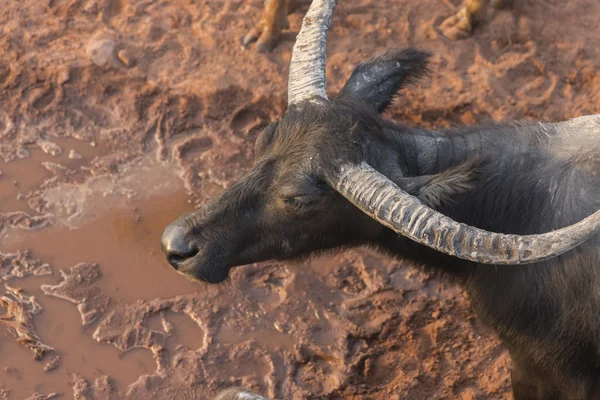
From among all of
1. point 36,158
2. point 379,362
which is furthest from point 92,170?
point 379,362

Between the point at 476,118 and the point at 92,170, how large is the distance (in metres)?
4.76

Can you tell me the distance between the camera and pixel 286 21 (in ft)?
31.8

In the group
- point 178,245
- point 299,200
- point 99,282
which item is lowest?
point 99,282

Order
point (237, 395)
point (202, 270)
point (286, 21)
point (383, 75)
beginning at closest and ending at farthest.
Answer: point (237, 395)
point (202, 270)
point (383, 75)
point (286, 21)

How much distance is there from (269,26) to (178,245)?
4.91 meters

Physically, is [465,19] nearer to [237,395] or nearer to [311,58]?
[311,58]

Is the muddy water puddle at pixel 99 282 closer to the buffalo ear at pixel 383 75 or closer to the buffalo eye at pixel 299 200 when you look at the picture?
the buffalo eye at pixel 299 200

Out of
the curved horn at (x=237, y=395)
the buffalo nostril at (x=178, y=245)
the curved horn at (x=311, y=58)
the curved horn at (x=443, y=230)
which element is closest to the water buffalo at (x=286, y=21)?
the curved horn at (x=311, y=58)

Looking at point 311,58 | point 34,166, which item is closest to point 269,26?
point 34,166

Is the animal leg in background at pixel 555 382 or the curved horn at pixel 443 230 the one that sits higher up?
the curved horn at pixel 443 230

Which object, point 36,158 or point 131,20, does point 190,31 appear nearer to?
point 131,20

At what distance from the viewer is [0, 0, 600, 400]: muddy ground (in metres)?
7.12

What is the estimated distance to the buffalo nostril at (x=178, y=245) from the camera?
543 centimetres

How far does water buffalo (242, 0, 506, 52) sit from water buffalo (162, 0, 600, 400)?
A: 3.89 metres
